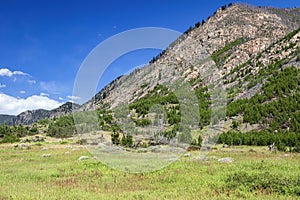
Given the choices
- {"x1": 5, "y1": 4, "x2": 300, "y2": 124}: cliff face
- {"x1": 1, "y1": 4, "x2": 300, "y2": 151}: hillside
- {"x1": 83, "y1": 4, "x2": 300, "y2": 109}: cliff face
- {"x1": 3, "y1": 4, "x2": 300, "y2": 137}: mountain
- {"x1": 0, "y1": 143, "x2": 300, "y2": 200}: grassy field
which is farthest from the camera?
{"x1": 83, "y1": 4, "x2": 300, "y2": 109}: cliff face

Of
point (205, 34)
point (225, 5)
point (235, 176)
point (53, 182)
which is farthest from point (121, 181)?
point (225, 5)

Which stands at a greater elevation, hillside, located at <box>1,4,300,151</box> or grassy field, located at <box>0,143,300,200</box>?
hillside, located at <box>1,4,300,151</box>

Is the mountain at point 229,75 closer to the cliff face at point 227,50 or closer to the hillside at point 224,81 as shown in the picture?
the cliff face at point 227,50

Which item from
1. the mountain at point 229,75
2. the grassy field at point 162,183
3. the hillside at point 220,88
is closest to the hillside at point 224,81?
the hillside at point 220,88

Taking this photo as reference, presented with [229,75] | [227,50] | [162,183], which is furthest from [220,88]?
[162,183]

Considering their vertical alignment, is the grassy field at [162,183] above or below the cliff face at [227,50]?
below

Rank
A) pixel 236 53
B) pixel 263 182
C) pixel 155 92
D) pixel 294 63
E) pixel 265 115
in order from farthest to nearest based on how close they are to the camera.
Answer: pixel 155 92
pixel 236 53
pixel 294 63
pixel 265 115
pixel 263 182

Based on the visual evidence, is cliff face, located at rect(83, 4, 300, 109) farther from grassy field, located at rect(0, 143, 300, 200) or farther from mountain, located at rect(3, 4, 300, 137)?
grassy field, located at rect(0, 143, 300, 200)

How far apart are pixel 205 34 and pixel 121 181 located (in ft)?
558

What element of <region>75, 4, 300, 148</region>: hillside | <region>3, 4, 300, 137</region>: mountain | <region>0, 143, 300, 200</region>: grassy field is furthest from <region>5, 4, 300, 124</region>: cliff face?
<region>0, 143, 300, 200</region>: grassy field

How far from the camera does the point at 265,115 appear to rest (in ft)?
220

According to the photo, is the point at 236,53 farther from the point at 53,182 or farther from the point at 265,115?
the point at 53,182

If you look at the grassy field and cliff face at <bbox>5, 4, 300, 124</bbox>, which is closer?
the grassy field

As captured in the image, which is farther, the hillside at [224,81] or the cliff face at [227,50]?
the cliff face at [227,50]
